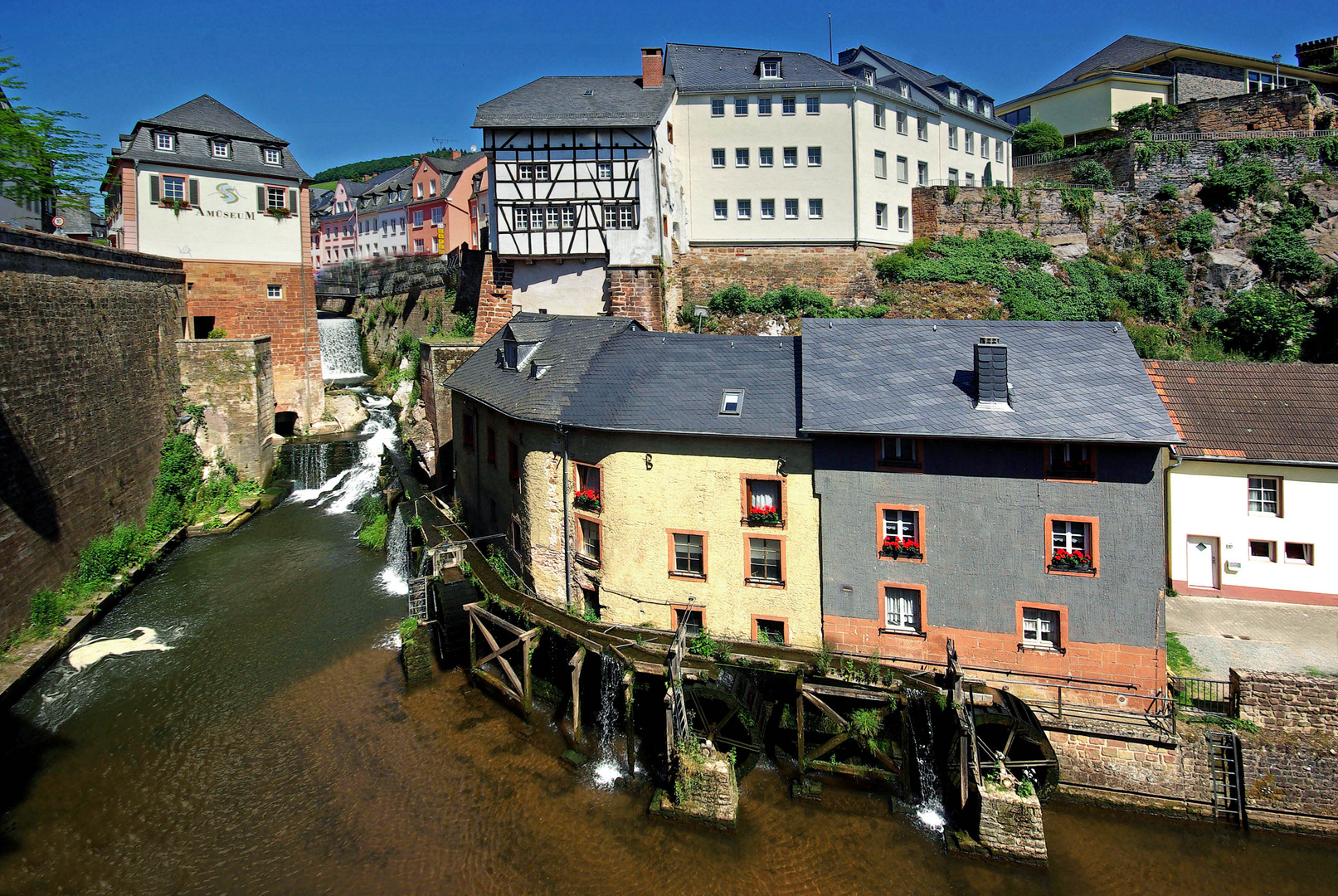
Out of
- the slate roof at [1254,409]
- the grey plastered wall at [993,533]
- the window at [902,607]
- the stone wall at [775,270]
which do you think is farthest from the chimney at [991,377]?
the stone wall at [775,270]

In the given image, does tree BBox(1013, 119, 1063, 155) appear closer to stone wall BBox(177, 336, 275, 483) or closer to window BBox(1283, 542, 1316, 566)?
window BBox(1283, 542, 1316, 566)

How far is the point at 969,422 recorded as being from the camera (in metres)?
15.0

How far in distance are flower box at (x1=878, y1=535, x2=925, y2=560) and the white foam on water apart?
17.1 meters

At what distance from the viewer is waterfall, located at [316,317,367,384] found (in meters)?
43.8

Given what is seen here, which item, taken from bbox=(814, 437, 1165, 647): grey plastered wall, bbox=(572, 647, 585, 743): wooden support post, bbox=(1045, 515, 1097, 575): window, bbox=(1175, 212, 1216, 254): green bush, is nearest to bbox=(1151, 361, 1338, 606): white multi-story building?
bbox=(814, 437, 1165, 647): grey plastered wall

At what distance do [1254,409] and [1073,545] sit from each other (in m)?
8.23

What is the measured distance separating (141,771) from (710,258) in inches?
1026

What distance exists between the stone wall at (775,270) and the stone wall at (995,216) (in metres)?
4.00

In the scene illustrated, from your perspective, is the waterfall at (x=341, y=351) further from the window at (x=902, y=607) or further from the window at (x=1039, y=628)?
the window at (x=1039, y=628)

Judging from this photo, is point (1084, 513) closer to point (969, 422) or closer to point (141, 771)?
point (969, 422)

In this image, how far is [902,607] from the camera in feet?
52.1

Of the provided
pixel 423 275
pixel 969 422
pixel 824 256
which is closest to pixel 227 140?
pixel 423 275

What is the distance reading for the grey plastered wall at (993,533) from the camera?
14484 millimetres

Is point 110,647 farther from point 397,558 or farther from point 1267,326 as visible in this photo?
point 1267,326
